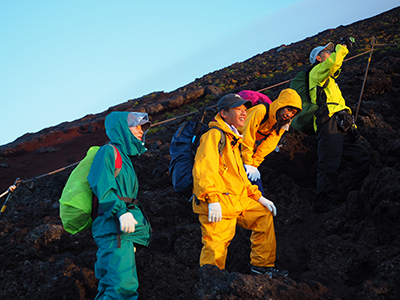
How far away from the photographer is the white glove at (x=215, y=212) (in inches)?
110

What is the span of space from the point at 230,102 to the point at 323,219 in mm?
2270

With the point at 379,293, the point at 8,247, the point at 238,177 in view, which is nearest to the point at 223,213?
the point at 238,177

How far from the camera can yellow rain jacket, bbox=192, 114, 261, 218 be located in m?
2.86

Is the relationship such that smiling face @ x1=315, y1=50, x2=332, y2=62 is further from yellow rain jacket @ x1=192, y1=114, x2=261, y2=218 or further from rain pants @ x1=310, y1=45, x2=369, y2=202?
yellow rain jacket @ x1=192, y1=114, x2=261, y2=218

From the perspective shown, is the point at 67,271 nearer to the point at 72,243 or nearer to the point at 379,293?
the point at 72,243

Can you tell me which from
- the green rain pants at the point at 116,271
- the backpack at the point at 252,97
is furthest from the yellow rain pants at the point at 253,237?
the backpack at the point at 252,97

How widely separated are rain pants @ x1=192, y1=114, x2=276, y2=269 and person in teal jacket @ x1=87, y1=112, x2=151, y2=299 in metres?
0.57

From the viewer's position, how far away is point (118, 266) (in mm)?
2555

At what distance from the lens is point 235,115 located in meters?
3.31

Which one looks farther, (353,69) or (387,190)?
(353,69)

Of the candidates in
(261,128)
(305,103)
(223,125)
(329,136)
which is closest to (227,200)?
(223,125)

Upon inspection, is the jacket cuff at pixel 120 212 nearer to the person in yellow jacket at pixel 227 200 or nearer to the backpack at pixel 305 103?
the person in yellow jacket at pixel 227 200

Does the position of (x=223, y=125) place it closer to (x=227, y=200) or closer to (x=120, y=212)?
(x=227, y=200)

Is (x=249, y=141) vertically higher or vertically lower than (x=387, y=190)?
higher
